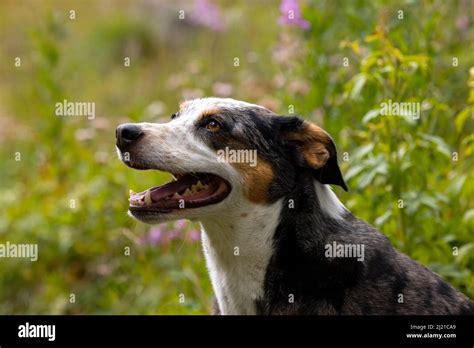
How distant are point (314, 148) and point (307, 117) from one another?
2094 mm

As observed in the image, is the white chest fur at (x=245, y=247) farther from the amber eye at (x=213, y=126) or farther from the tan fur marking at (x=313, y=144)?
the amber eye at (x=213, y=126)

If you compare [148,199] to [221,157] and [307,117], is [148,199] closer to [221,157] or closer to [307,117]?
[221,157]

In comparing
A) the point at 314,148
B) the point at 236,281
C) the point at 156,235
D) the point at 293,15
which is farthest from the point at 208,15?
the point at 236,281

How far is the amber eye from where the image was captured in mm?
4223

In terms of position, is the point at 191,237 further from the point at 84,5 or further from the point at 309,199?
the point at 84,5

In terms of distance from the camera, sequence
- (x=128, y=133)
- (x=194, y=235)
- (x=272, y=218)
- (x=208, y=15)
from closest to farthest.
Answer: (x=128, y=133)
(x=272, y=218)
(x=194, y=235)
(x=208, y=15)

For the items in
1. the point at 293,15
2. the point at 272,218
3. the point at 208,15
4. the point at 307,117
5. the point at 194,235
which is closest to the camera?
the point at 272,218

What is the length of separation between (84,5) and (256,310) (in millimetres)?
10991

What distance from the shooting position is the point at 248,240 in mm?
4156

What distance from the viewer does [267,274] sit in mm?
4109

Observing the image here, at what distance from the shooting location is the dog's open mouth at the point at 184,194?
403cm

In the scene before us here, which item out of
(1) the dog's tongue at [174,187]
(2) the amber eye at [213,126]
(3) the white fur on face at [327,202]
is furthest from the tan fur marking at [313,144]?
(1) the dog's tongue at [174,187]

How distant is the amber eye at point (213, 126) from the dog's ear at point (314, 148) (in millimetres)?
Result: 294

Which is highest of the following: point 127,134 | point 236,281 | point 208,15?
point 208,15
